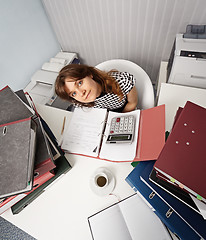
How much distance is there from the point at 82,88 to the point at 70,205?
2.09 ft

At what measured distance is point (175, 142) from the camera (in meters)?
0.51

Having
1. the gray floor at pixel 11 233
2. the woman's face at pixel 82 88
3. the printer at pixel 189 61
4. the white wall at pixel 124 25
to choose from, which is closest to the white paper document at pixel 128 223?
the woman's face at pixel 82 88

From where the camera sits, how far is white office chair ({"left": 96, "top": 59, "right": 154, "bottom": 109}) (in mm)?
1077

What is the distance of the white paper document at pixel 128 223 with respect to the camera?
702 millimetres

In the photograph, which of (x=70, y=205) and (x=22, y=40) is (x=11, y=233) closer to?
(x=70, y=205)

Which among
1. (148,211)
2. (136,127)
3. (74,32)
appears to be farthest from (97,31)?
(148,211)

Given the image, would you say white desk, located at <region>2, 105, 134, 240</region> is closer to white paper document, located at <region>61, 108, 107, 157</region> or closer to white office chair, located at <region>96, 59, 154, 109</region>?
white paper document, located at <region>61, 108, 107, 157</region>

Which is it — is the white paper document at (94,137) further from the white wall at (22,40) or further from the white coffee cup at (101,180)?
the white wall at (22,40)

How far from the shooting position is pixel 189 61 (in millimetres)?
1059

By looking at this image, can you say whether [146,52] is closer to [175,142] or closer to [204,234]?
[175,142]

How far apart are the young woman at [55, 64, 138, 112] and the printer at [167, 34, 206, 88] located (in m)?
0.36

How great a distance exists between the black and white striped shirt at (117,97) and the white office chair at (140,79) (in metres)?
0.12

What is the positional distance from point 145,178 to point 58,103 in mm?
1191

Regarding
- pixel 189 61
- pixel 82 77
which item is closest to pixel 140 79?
pixel 189 61
